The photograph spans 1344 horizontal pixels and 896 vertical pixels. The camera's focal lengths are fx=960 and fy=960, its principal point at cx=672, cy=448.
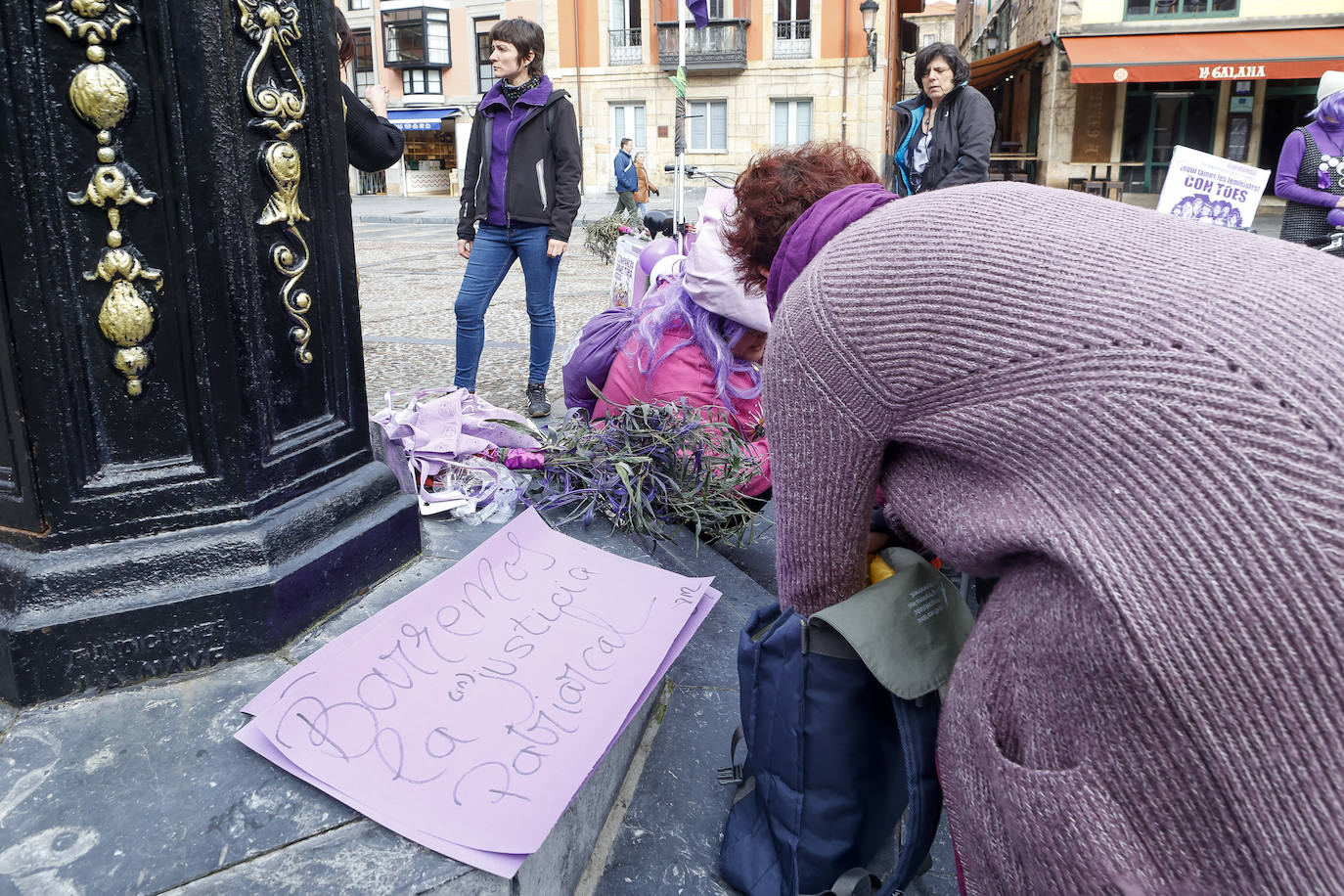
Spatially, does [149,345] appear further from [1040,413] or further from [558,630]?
[1040,413]

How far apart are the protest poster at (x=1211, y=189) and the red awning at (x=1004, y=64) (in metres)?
16.9

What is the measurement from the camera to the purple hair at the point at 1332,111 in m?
5.26

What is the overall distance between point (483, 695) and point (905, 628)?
74 cm

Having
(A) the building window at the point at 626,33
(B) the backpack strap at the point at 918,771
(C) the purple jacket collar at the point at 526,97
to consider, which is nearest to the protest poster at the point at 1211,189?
(C) the purple jacket collar at the point at 526,97

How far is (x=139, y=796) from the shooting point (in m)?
1.37

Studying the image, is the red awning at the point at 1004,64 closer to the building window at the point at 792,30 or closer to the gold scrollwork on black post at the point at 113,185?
the building window at the point at 792,30

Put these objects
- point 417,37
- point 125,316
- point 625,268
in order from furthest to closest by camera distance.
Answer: point 417,37
point 625,268
point 125,316

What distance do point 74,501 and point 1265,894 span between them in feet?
5.64

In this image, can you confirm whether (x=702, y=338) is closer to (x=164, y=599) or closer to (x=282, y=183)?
(x=282, y=183)

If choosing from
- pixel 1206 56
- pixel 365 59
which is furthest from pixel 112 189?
pixel 365 59

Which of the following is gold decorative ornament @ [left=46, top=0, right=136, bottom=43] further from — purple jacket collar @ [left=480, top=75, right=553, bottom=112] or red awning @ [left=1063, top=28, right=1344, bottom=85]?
red awning @ [left=1063, top=28, right=1344, bottom=85]

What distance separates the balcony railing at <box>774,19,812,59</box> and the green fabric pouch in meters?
30.5

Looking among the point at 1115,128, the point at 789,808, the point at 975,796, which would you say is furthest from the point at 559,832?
the point at 1115,128

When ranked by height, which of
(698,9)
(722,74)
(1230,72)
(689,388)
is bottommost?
(689,388)
